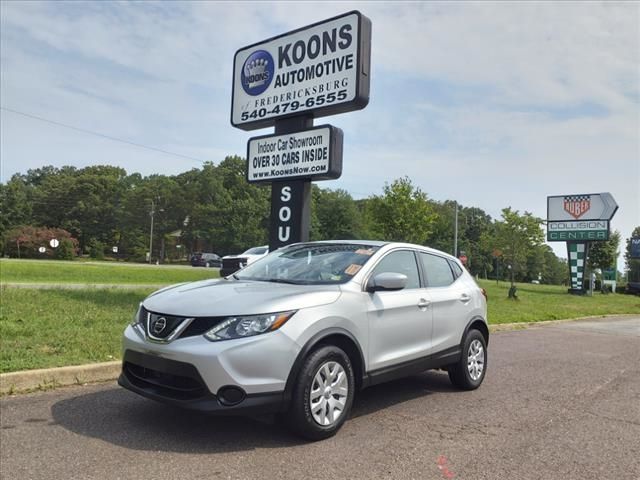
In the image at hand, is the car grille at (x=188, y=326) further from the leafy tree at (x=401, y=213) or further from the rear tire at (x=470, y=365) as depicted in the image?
the leafy tree at (x=401, y=213)

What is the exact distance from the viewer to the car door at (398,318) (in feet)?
15.5

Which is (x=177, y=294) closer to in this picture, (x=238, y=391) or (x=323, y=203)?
(x=238, y=391)

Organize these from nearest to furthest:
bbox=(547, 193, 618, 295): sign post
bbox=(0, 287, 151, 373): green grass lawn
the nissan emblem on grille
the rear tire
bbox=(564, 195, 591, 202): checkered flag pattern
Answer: the nissan emblem on grille
the rear tire
bbox=(0, 287, 151, 373): green grass lawn
bbox=(547, 193, 618, 295): sign post
bbox=(564, 195, 591, 202): checkered flag pattern

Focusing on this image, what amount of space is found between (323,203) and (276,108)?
75.7 metres

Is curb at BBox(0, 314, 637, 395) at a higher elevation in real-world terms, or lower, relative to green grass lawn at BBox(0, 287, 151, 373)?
lower

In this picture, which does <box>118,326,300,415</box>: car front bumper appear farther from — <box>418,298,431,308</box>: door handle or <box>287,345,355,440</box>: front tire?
<box>418,298,431,308</box>: door handle

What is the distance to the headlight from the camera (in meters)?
3.88

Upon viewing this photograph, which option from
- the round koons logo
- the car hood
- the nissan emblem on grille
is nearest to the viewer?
the car hood

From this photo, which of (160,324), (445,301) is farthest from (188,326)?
(445,301)

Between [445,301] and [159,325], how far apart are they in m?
3.05

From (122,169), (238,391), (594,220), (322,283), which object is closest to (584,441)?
(322,283)

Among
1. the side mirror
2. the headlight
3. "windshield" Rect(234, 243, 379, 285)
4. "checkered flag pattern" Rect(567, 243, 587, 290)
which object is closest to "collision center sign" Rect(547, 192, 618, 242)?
"checkered flag pattern" Rect(567, 243, 587, 290)

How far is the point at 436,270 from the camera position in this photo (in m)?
5.98

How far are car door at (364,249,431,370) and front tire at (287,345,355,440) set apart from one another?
42cm
